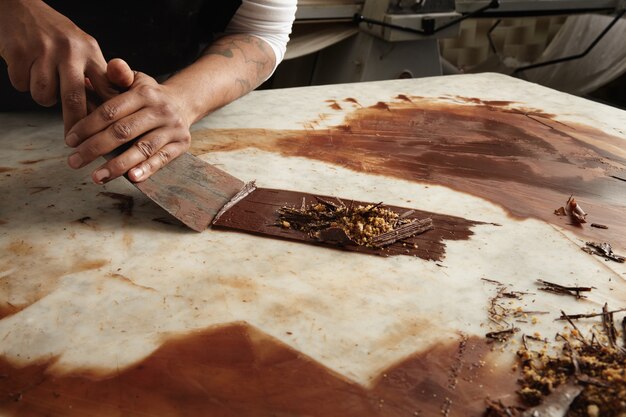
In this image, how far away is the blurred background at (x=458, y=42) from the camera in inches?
115

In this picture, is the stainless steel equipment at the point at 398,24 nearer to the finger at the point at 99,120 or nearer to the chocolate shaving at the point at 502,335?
the finger at the point at 99,120

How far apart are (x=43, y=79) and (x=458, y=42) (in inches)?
119

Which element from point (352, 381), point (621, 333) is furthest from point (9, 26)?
point (621, 333)

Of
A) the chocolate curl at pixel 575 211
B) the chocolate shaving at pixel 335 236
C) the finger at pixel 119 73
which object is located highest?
the finger at pixel 119 73

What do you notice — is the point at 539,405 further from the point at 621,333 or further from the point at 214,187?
the point at 214,187

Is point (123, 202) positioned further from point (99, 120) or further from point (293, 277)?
point (293, 277)

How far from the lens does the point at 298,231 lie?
4.54 feet

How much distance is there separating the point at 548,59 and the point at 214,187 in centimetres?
300

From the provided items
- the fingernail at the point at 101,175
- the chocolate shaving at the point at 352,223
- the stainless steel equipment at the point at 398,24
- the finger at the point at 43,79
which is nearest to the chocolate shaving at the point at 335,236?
the chocolate shaving at the point at 352,223

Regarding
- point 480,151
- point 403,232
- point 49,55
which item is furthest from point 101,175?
point 480,151

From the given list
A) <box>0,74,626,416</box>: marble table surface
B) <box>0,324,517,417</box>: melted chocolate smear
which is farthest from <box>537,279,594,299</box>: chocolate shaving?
<box>0,324,517,417</box>: melted chocolate smear

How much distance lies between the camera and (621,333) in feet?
3.61

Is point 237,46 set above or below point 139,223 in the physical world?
above

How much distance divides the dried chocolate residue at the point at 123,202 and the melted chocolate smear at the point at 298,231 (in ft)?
0.72
